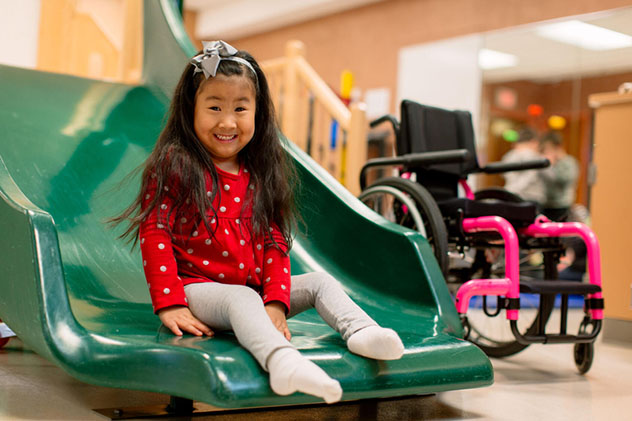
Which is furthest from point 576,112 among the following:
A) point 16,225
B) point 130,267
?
point 16,225

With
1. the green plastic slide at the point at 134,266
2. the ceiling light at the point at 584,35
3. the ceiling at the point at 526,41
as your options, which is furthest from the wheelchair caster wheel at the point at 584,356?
the ceiling light at the point at 584,35

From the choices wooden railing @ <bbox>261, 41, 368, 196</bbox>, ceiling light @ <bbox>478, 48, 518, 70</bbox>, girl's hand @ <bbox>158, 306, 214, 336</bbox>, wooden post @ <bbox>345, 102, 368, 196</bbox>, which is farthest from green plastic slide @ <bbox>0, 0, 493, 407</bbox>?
ceiling light @ <bbox>478, 48, 518, 70</bbox>

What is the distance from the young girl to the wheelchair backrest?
116 centimetres

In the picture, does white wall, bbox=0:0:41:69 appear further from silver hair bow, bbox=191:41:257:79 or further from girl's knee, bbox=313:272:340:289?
girl's knee, bbox=313:272:340:289

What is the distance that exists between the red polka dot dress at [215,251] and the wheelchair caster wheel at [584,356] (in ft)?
4.11

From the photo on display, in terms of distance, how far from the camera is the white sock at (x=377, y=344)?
1.55 meters

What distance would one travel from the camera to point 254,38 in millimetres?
9359

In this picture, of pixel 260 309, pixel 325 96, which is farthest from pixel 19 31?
pixel 260 309

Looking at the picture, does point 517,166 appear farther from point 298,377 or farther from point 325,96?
point 298,377

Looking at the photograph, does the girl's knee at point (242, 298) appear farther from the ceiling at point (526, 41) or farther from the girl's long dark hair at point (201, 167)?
the ceiling at point (526, 41)

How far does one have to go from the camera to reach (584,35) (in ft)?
20.1

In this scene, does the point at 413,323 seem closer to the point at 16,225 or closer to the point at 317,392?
the point at 317,392

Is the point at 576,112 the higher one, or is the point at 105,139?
the point at 576,112

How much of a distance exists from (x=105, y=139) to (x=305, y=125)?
213 cm
